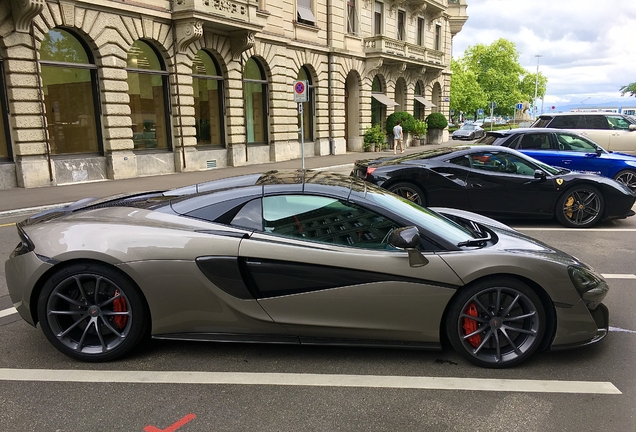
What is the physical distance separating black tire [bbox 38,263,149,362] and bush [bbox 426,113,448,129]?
116ft

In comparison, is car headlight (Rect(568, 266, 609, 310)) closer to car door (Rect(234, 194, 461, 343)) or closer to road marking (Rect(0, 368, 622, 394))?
road marking (Rect(0, 368, 622, 394))

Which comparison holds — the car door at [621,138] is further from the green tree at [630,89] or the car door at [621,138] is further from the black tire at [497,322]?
the green tree at [630,89]

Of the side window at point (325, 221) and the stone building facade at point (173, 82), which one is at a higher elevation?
the stone building facade at point (173, 82)

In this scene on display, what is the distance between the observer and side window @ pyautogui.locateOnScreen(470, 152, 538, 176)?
8.55m

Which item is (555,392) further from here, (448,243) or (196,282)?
(196,282)

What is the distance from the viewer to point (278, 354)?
386 cm

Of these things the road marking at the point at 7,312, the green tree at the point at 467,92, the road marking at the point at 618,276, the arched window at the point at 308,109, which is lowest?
the road marking at the point at 618,276

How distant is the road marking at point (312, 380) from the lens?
339 cm

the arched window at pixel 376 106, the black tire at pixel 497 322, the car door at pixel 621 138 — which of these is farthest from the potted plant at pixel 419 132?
the black tire at pixel 497 322

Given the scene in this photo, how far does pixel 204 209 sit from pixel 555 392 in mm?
2694

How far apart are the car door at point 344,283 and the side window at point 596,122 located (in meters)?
16.5

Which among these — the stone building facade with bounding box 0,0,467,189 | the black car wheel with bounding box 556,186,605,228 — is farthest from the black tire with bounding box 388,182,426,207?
the stone building facade with bounding box 0,0,467,189

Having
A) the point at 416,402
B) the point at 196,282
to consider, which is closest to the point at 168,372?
the point at 196,282

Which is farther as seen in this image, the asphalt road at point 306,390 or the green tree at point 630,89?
the green tree at point 630,89
